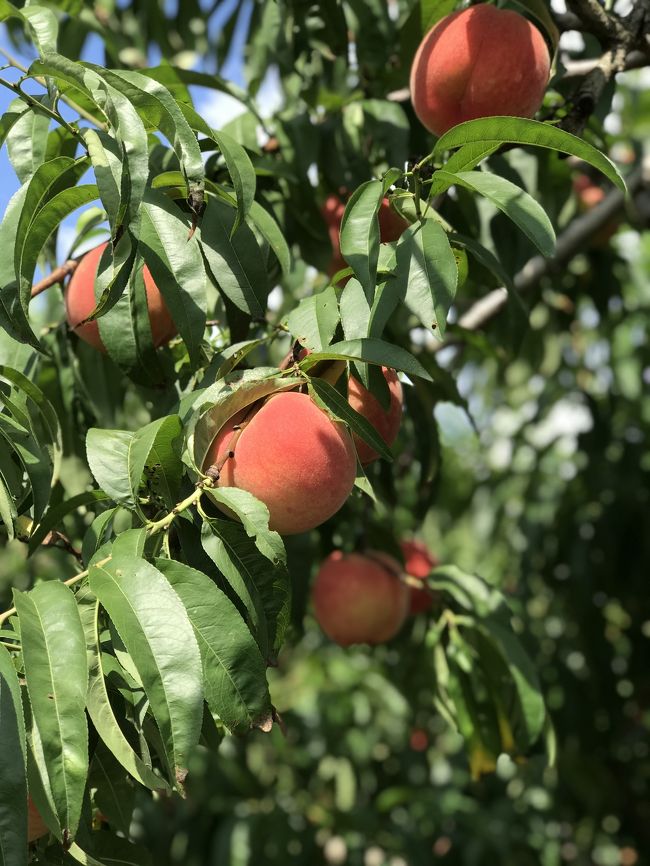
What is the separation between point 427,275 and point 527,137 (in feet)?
0.51

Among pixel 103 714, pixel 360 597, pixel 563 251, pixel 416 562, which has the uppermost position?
pixel 103 714

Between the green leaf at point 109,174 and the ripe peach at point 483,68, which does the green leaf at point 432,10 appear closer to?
the ripe peach at point 483,68

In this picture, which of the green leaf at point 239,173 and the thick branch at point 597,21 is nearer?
the green leaf at point 239,173

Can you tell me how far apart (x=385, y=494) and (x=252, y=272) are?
23.4 inches

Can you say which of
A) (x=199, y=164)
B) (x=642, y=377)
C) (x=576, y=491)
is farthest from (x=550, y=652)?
(x=199, y=164)

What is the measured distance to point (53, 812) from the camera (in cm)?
66

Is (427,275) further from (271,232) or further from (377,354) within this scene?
(271,232)

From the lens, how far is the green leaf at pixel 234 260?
941mm

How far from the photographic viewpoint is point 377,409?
3.07 feet

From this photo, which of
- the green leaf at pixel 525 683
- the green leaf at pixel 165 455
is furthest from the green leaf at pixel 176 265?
the green leaf at pixel 525 683

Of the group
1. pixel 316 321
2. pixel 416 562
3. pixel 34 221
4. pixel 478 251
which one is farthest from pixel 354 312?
pixel 416 562

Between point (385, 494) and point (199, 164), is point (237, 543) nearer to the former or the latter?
point (199, 164)

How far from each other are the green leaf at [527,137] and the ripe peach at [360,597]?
863 mm

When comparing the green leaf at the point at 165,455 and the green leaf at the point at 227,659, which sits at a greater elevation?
the green leaf at the point at 165,455
